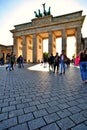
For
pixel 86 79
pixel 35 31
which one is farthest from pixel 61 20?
pixel 86 79

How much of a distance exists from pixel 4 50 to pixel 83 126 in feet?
184

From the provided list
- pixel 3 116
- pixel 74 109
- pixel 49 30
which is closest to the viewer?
pixel 3 116

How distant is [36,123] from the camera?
2.35 m

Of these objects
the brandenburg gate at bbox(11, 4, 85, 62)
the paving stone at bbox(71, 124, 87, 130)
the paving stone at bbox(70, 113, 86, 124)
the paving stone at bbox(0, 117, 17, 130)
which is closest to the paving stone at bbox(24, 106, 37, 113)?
the paving stone at bbox(0, 117, 17, 130)

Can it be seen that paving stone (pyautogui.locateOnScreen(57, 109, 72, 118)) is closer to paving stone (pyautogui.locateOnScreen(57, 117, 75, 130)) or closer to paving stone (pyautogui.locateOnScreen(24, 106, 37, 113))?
paving stone (pyautogui.locateOnScreen(57, 117, 75, 130))

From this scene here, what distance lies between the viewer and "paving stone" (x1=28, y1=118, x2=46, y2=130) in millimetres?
2213

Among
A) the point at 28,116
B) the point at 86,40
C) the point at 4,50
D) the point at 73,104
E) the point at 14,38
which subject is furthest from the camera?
the point at 4,50

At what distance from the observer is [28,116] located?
2.63m

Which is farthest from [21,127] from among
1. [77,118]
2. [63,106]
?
[63,106]

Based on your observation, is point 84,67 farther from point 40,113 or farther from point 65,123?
point 65,123

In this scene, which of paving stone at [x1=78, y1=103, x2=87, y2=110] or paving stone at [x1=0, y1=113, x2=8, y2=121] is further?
paving stone at [x1=78, y1=103, x2=87, y2=110]

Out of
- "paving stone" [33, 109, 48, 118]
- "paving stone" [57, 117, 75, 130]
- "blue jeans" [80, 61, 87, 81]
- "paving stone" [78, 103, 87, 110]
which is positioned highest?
"blue jeans" [80, 61, 87, 81]

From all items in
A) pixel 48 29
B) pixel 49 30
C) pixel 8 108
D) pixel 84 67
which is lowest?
pixel 8 108

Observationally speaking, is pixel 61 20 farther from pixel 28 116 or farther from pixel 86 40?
pixel 28 116
